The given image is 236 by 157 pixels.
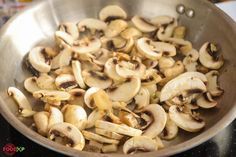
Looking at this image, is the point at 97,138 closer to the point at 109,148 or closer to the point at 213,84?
the point at 109,148

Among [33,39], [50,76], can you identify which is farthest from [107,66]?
[33,39]

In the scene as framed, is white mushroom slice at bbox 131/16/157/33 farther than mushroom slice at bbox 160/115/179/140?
Yes

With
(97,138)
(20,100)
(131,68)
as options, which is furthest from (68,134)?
(131,68)

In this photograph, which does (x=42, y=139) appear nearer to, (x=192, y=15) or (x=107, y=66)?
(x=107, y=66)

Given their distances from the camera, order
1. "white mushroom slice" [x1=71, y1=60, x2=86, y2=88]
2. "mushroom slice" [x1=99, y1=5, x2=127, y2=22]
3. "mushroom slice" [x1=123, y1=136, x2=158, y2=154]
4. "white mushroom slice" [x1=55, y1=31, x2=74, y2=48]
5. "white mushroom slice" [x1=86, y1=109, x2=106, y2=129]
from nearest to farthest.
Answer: "mushroom slice" [x1=123, y1=136, x2=158, y2=154] → "white mushroom slice" [x1=86, y1=109, x2=106, y2=129] → "white mushroom slice" [x1=71, y1=60, x2=86, y2=88] → "white mushroom slice" [x1=55, y1=31, x2=74, y2=48] → "mushroom slice" [x1=99, y1=5, x2=127, y2=22]

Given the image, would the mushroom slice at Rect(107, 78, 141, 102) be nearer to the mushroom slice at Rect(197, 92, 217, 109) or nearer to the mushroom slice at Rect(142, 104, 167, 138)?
the mushroom slice at Rect(142, 104, 167, 138)

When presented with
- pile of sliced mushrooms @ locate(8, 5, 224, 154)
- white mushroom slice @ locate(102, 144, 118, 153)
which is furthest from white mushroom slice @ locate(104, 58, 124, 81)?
white mushroom slice @ locate(102, 144, 118, 153)
